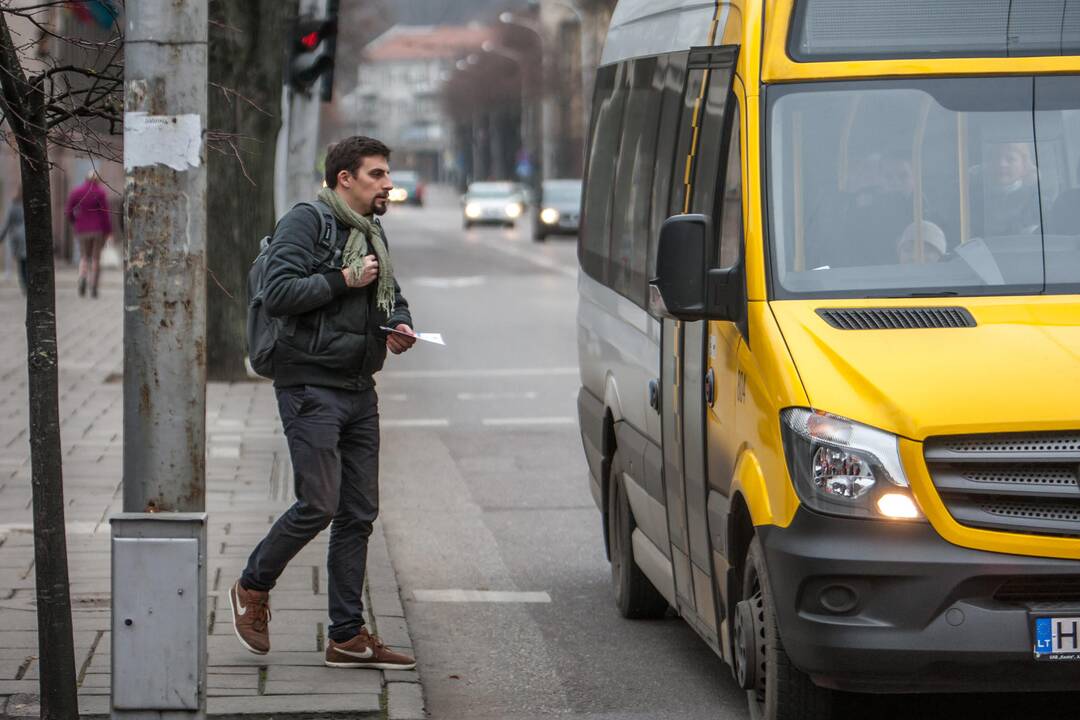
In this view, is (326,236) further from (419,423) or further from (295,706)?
(419,423)

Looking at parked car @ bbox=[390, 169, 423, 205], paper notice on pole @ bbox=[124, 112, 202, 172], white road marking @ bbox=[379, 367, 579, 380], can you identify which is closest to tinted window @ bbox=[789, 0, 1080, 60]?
paper notice on pole @ bbox=[124, 112, 202, 172]

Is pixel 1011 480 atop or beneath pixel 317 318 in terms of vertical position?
beneath

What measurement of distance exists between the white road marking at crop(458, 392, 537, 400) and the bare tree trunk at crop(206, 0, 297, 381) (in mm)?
1849

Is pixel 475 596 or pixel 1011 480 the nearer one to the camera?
pixel 1011 480

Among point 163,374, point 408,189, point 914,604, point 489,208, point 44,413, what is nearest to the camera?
point 914,604

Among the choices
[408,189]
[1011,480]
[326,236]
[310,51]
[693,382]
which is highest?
[310,51]

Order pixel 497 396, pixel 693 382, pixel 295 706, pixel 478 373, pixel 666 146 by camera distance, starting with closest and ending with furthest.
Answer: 1. pixel 295 706
2. pixel 693 382
3. pixel 666 146
4. pixel 497 396
5. pixel 478 373

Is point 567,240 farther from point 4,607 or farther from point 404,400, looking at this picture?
point 4,607

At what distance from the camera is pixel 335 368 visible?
258 inches

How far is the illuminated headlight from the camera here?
5.13m

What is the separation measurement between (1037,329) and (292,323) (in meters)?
2.32

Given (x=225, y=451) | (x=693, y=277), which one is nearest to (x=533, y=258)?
(x=225, y=451)

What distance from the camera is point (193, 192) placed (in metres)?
5.51

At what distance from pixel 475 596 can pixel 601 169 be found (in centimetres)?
184
